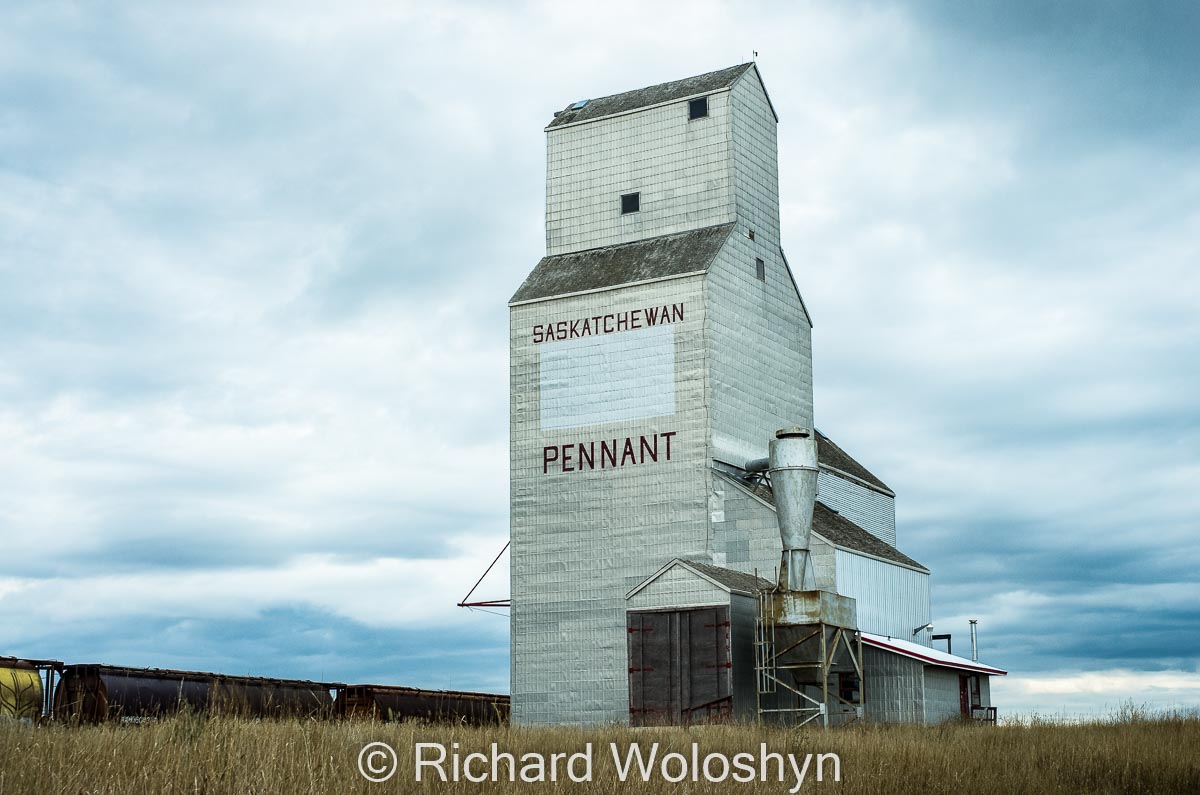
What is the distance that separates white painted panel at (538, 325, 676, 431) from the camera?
44.0 meters

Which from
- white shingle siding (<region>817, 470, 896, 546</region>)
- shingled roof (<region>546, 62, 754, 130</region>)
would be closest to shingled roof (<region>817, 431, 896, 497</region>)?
white shingle siding (<region>817, 470, 896, 546</region>)

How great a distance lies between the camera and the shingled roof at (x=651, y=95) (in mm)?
48562

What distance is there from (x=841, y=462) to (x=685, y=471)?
11.6m

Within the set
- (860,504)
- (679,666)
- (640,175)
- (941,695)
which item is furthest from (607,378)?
(941,695)

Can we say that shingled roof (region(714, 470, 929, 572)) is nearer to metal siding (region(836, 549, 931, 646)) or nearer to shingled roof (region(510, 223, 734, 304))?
metal siding (region(836, 549, 931, 646))

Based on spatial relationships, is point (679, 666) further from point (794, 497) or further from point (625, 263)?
point (625, 263)

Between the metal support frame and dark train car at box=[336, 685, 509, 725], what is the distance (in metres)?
7.92

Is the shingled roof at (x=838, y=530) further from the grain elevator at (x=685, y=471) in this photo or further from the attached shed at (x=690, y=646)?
the attached shed at (x=690, y=646)

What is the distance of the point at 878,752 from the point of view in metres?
20.6

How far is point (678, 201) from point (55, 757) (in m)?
36.9

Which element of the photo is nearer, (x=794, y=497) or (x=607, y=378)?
(x=794, y=497)

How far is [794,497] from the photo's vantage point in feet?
127

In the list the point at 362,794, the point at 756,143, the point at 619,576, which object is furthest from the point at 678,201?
the point at 362,794

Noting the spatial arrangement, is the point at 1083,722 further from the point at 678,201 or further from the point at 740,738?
Answer: the point at 678,201
